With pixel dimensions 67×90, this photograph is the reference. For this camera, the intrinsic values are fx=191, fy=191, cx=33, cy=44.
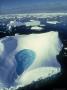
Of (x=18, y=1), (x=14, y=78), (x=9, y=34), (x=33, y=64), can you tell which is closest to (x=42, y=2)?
(x=18, y=1)

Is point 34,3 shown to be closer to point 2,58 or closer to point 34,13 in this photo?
point 34,13

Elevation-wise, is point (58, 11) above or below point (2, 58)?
above

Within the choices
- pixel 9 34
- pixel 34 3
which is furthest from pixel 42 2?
pixel 9 34

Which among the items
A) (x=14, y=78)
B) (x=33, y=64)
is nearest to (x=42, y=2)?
(x=33, y=64)

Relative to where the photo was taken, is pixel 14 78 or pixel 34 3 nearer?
pixel 14 78

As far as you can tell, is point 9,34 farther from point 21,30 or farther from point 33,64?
point 33,64

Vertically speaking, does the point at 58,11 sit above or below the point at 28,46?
above

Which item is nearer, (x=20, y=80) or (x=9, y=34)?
(x=20, y=80)

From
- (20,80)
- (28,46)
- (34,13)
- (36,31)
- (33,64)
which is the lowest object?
(20,80)

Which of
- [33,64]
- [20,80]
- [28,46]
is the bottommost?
[20,80]
